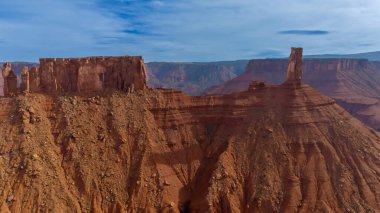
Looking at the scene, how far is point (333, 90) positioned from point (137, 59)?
445 feet

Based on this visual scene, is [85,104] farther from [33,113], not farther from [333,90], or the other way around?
[333,90]

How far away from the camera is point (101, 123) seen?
59.3m

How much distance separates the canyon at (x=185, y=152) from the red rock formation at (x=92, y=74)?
0.85 meters

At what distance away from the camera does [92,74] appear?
206 feet

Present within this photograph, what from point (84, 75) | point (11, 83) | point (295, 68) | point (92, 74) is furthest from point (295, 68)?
point (11, 83)

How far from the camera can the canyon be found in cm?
5203

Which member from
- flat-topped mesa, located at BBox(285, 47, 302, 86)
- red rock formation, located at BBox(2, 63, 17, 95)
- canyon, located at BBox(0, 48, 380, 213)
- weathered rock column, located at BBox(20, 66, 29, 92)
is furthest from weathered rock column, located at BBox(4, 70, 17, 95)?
flat-topped mesa, located at BBox(285, 47, 302, 86)

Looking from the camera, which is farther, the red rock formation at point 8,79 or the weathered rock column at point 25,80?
the red rock formation at point 8,79

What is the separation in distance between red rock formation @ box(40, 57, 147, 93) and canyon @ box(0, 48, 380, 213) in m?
0.85

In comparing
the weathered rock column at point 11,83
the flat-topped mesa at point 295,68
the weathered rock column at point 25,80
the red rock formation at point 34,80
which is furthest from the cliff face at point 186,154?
the weathered rock column at point 11,83

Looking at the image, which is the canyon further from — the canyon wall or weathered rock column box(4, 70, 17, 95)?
weathered rock column box(4, 70, 17, 95)

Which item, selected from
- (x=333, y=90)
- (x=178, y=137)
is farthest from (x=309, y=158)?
(x=333, y=90)

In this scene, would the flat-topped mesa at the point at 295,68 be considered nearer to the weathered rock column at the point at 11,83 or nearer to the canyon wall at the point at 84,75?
the canyon wall at the point at 84,75

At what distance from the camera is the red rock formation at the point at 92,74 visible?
61.8 metres
